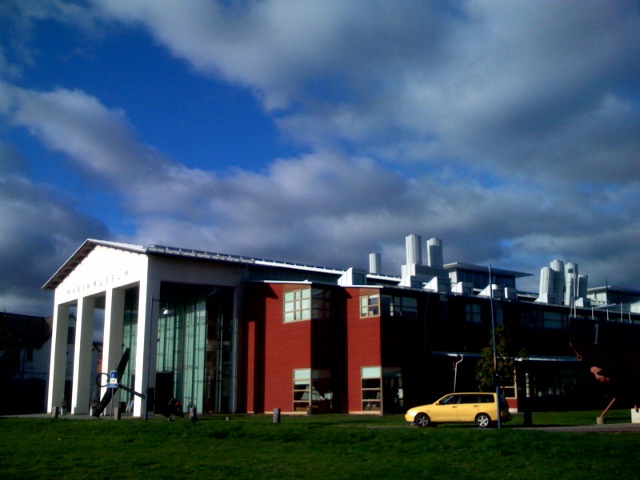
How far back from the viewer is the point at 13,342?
6994 centimetres

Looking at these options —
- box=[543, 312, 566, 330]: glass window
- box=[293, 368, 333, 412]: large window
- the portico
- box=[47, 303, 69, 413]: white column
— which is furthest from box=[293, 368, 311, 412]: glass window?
box=[47, 303, 69, 413]: white column

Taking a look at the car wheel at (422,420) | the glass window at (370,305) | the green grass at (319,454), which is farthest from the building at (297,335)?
the green grass at (319,454)

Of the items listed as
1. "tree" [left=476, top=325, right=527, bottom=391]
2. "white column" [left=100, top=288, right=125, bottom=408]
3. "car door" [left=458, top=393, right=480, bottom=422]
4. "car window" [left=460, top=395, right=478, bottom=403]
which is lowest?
"car door" [left=458, top=393, right=480, bottom=422]

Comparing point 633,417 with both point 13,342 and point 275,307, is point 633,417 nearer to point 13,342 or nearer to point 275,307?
point 275,307

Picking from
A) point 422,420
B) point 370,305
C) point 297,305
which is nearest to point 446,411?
point 422,420

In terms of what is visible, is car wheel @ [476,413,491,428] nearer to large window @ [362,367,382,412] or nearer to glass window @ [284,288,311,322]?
large window @ [362,367,382,412]

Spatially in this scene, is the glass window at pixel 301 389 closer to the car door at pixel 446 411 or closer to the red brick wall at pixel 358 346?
the red brick wall at pixel 358 346

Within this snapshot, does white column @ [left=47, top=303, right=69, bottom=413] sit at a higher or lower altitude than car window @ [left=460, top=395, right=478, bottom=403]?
higher

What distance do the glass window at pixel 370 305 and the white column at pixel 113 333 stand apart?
17634 mm

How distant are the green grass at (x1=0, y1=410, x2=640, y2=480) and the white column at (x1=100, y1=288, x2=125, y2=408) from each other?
1984 centimetres

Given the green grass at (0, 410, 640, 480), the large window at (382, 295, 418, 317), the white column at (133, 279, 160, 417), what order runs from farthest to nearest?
1. the white column at (133, 279, 160, 417)
2. the large window at (382, 295, 418, 317)
3. the green grass at (0, 410, 640, 480)

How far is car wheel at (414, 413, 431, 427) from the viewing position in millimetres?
31781

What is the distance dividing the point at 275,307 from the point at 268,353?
3.10 meters

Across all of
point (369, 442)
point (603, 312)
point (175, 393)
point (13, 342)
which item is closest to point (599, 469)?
point (369, 442)
